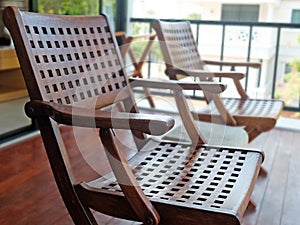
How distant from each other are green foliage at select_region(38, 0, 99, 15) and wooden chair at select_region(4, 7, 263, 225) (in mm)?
1541

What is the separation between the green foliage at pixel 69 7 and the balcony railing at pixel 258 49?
26.8 inches

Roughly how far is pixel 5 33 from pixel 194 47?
1.54 meters

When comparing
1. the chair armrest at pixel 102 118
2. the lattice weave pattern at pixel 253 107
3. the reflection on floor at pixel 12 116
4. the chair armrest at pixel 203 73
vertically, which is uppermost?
the chair armrest at pixel 102 118

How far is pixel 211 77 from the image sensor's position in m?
2.22

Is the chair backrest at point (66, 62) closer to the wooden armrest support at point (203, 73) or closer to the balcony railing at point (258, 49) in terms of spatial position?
the wooden armrest support at point (203, 73)

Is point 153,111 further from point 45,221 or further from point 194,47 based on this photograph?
point 45,221

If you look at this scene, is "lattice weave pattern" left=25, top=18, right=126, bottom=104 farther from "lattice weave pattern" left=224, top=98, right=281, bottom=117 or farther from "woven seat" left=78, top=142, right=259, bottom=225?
"lattice weave pattern" left=224, top=98, right=281, bottom=117

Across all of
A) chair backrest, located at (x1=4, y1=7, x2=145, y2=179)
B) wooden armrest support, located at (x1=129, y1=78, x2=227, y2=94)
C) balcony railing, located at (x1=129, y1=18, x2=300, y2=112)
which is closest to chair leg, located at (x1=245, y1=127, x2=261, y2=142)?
wooden armrest support, located at (x1=129, y1=78, x2=227, y2=94)

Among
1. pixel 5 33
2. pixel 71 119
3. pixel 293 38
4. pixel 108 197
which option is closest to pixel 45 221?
pixel 108 197

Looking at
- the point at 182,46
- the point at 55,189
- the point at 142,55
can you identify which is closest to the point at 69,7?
the point at 142,55

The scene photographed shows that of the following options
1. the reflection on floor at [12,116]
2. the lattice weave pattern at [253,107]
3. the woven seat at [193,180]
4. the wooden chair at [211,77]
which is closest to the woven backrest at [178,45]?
the wooden chair at [211,77]

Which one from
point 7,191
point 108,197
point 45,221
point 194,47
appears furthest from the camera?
point 194,47

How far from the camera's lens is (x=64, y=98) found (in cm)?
139

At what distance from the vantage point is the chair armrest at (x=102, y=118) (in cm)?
102
